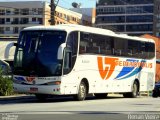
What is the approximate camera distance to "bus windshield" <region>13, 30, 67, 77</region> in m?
24.3

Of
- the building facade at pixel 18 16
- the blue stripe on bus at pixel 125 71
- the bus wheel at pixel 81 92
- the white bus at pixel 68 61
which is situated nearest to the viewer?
the white bus at pixel 68 61

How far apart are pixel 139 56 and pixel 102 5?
130m

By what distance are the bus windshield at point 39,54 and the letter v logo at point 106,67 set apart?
13.1ft

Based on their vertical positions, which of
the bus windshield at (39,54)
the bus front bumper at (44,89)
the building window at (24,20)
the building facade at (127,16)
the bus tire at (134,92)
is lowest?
the bus tire at (134,92)

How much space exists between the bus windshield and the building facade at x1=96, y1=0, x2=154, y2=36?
128 metres

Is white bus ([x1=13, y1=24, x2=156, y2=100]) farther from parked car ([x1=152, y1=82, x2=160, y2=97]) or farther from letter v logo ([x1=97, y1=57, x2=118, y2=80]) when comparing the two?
parked car ([x1=152, y1=82, x2=160, y2=97])

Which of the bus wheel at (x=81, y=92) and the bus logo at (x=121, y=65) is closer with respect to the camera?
the bus wheel at (x=81, y=92)

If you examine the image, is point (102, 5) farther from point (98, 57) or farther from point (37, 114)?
point (37, 114)

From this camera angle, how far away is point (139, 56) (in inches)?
1303

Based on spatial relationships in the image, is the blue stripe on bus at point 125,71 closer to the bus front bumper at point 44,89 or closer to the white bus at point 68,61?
the white bus at point 68,61

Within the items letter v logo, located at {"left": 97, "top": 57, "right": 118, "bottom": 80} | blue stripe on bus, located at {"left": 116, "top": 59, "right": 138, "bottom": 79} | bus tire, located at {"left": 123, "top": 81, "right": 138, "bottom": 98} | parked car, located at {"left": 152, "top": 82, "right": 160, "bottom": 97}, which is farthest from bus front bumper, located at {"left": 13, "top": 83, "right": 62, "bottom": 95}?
parked car, located at {"left": 152, "top": 82, "right": 160, "bottom": 97}

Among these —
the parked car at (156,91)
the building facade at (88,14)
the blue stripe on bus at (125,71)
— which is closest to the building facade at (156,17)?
the building facade at (88,14)

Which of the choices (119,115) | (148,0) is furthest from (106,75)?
(148,0)

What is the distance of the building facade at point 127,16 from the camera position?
155 m
